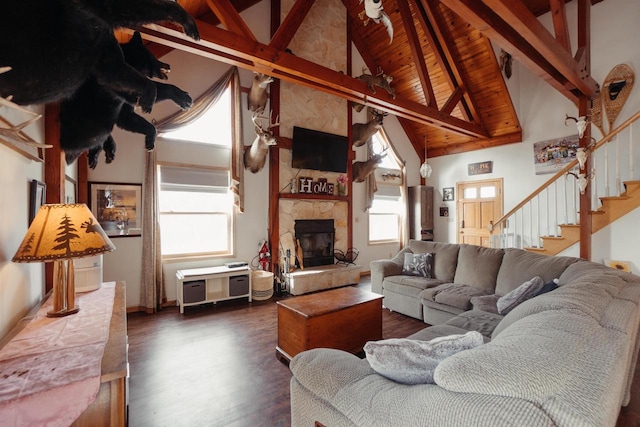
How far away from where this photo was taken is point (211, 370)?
103 inches

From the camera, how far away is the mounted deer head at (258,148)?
4.52 m

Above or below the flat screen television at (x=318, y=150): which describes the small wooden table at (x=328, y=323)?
below

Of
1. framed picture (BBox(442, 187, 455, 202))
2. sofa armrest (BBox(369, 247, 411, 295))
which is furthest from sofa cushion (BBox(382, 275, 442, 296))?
framed picture (BBox(442, 187, 455, 202))

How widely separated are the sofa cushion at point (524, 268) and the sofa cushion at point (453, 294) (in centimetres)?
25

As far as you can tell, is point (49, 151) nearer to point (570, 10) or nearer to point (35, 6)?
point (35, 6)

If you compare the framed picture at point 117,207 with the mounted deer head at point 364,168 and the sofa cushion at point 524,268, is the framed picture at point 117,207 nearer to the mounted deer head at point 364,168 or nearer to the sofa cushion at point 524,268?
the mounted deer head at point 364,168

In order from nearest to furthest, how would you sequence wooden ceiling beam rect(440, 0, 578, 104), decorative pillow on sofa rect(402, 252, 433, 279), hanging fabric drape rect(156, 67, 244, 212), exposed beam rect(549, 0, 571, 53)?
wooden ceiling beam rect(440, 0, 578, 104), exposed beam rect(549, 0, 571, 53), decorative pillow on sofa rect(402, 252, 433, 279), hanging fabric drape rect(156, 67, 244, 212)

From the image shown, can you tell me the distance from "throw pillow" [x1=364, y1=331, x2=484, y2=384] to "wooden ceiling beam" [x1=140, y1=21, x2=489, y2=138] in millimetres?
2476

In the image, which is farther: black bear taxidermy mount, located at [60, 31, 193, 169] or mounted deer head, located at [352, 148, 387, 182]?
mounted deer head, located at [352, 148, 387, 182]

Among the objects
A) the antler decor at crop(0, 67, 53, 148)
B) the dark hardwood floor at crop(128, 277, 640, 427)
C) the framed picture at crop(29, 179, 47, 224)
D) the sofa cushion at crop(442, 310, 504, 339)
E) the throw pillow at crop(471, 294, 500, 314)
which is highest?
the antler decor at crop(0, 67, 53, 148)

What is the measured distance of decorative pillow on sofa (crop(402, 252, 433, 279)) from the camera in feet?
13.4

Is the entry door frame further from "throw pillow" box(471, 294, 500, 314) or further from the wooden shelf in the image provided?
"throw pillow" box(471, 294, 500, 314)

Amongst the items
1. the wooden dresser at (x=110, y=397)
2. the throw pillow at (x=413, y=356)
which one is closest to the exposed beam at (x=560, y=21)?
the throw pillow at (x=413, y=356)

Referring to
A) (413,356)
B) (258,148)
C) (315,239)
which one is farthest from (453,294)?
(258,148)
